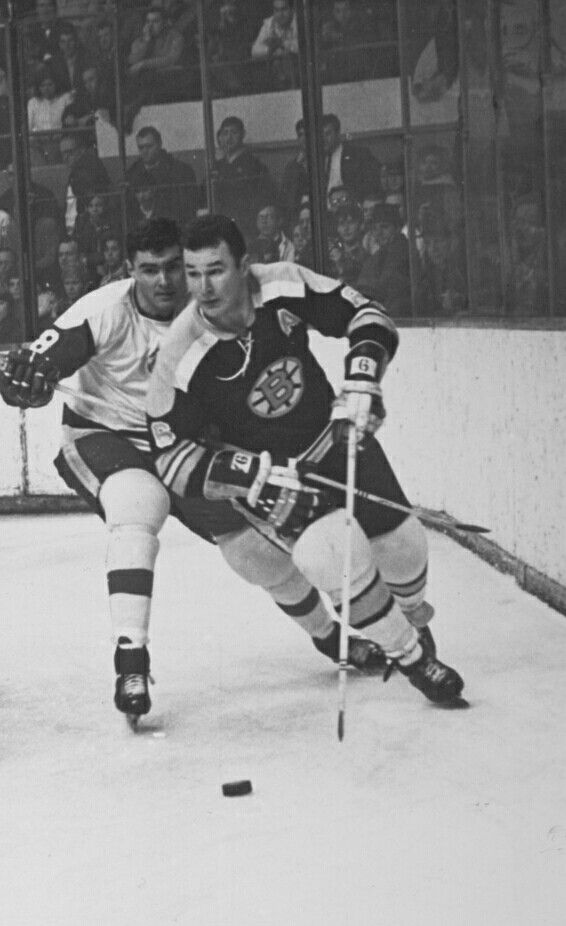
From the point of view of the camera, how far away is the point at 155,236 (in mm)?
4496

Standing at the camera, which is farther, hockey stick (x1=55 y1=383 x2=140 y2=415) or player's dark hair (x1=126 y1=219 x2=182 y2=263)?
hockey stick (x1=55 y1=383 x2=140 y2=415)

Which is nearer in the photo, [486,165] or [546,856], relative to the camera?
[546,856]

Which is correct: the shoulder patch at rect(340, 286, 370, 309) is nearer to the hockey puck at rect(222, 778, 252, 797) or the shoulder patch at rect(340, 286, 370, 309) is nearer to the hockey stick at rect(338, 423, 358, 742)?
the hockey stick at rect(338, 423, 358, 742)

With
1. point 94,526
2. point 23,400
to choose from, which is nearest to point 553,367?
point 23,400

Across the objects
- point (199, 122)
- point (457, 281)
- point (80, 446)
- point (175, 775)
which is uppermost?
point (199, 122)

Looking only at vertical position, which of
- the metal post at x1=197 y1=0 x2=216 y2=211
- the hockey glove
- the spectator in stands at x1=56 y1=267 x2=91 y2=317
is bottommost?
the hockey glove

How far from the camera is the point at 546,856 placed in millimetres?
3072

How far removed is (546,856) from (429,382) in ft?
14.2

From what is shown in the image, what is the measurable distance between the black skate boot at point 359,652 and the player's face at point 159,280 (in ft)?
3.10

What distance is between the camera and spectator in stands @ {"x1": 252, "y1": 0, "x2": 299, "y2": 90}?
27.6 ft

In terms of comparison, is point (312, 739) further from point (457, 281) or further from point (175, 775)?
point (457, 281)

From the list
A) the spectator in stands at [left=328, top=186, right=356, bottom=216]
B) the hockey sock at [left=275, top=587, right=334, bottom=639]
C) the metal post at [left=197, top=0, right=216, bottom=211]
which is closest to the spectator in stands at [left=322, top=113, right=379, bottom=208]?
the spectator in stands at [left=328, top=186, right=356, bottom=216]

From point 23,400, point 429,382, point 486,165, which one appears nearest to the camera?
point 23,400

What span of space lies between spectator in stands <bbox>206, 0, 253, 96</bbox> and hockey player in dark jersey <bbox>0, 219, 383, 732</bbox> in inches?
156
